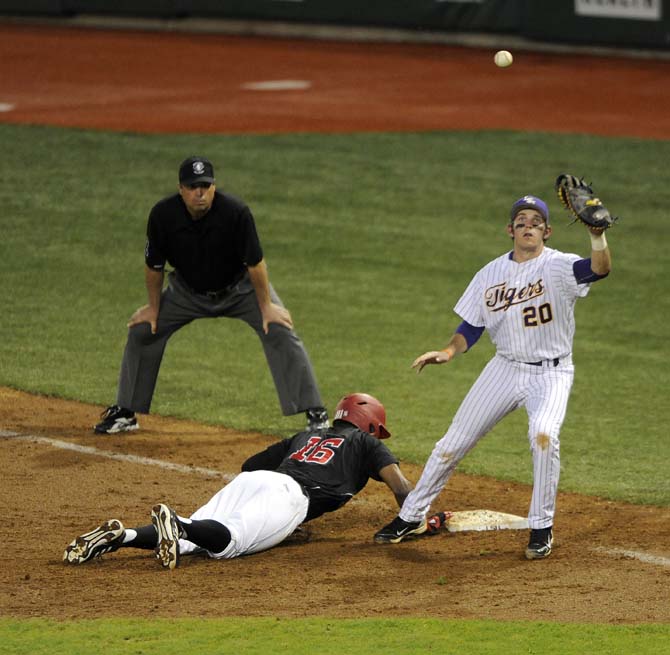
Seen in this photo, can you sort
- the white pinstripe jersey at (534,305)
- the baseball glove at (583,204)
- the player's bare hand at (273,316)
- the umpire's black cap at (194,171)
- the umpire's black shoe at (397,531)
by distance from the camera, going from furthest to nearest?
1. the player's bare hand at (273,316)
2. the umpire's black cap at (194,171)
3. the umpire's black shoe at (397,531)
4. the white pinstripe jersey at (534,305)
5. the baseball glove at (583,204)

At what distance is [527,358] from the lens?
6652 mm

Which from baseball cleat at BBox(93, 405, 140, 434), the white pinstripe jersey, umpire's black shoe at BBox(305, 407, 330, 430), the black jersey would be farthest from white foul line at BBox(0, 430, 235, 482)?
the white pinstripe jersey

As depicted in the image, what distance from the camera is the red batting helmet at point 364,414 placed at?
7.07 m

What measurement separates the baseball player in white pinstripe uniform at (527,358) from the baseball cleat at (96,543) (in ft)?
4.65

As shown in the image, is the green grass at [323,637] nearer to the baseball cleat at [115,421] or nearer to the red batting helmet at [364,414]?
the red batting helmet at [364,414]

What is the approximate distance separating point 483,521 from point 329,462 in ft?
3.12

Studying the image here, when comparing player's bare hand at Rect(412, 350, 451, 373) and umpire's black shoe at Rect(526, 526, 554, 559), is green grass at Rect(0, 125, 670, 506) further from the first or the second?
player's bare hand at Rect(412, 350, 451, 373)

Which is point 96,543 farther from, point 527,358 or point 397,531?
point 527,358

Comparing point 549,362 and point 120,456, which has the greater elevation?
point 549,362

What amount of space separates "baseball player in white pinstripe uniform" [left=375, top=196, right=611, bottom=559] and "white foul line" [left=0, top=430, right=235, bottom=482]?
1.56 meters

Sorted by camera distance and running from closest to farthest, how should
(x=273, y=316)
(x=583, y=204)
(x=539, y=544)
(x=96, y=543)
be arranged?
(x=96, y=543), (x=583, y=204), (x=539, y=544), (x=273, y=316)

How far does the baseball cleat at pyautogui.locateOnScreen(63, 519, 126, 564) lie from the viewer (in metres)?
6.14

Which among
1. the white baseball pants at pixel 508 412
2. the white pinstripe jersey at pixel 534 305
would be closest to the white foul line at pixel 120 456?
the white baseball pants at pixel 508 412

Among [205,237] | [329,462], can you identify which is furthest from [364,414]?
[205,237]
